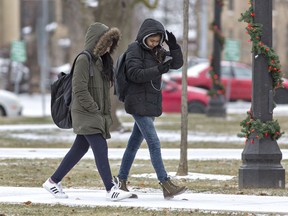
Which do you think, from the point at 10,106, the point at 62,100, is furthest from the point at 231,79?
the point at 62,100

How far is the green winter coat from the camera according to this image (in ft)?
36.4

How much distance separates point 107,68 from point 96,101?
375mm

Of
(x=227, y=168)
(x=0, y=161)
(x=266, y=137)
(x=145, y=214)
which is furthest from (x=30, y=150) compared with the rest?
(x=145, y=214)

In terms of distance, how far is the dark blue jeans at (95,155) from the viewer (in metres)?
11.2

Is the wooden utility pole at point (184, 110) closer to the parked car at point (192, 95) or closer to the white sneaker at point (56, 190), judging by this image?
the white sneaker at point (56, 190)

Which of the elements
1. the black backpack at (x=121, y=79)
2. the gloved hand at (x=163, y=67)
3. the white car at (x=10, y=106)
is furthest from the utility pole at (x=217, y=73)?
the gloved hand at (x=163, y=67)

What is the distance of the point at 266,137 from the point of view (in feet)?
40.7

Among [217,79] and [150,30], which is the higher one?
[150,30]

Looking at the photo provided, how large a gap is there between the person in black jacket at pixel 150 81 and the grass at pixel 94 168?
997 millimetres

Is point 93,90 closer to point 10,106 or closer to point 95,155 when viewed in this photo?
point 95,155

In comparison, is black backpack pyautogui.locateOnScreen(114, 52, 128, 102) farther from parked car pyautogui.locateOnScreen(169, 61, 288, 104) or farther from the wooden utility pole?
parked car pyautogui.locateOnScreen(169, 61, 288, 104)

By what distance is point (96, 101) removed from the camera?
443 inches

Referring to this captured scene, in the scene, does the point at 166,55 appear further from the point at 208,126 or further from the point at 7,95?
the point at 7,95

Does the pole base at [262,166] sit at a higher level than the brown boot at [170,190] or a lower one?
higher
